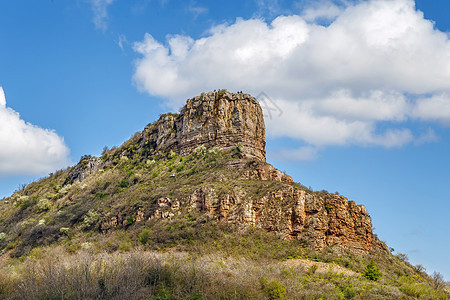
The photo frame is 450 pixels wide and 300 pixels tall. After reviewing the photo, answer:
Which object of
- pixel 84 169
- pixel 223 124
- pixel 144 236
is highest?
pixel 84 169

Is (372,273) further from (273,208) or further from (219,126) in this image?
(219,126)

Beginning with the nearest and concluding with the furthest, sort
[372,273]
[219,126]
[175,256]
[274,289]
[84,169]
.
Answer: [274,289] → [372,273] → [175,256] → [219,126] → [84,169]

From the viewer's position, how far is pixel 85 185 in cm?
8312

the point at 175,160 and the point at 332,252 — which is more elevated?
the point at 175,160

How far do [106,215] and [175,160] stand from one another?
679 inches

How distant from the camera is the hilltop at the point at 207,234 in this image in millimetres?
36344

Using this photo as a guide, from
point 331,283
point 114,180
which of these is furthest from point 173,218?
point 114,180

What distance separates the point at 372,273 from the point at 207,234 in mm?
17177

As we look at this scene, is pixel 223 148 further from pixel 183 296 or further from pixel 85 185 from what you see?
pixel 183 296

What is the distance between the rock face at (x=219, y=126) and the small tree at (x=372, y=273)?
29.9 metres

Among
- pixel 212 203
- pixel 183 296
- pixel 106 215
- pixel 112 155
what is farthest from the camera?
pixel 112 155

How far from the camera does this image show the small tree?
4126 centimetres

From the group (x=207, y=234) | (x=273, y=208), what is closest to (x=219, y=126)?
(x=273, y=208)

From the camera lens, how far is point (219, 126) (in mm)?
74062
